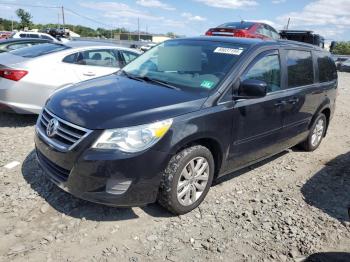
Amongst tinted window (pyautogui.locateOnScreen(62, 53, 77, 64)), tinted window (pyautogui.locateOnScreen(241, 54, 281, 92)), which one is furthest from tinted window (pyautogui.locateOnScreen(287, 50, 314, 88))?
tinted window (pyautogui.locateOnScreen(62, 53, 77, 64))

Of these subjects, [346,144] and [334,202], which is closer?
[334,202]

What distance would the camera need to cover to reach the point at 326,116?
6.50 metres

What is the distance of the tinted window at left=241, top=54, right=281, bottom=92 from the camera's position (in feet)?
14.4

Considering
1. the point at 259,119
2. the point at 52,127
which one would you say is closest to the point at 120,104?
the point at 52,127

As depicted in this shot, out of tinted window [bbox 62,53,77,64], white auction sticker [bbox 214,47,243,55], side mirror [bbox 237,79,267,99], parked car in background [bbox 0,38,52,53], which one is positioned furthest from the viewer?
parked car in background [bbox 0,38,52,53]

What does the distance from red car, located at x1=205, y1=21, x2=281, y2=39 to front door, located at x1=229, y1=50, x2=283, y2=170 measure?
7016 mm

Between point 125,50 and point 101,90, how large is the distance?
4070 mm

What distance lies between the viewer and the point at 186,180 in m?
3.77

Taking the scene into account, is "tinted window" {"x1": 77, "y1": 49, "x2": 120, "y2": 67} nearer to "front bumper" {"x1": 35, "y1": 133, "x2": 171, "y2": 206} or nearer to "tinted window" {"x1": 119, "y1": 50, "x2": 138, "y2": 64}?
"tinted window" {"x1": 119, "y1": 50, "x2": 138, "y2": 64}

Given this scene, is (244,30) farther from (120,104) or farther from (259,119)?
(120,104)

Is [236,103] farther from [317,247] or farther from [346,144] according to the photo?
[346,144]

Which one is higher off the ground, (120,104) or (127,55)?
(120,104)

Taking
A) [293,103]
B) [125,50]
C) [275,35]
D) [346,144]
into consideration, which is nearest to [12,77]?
[125,50]

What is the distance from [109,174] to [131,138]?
1.20 ft
